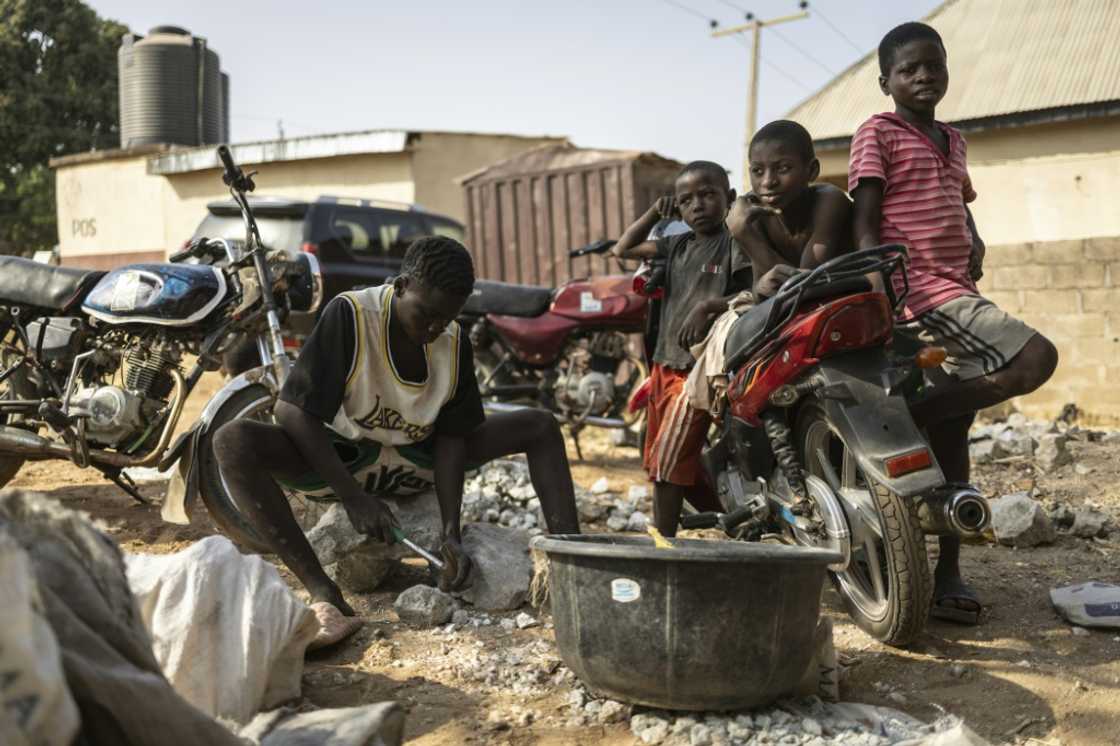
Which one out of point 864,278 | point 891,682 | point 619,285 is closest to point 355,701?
point 891,682

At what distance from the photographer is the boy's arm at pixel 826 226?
11.9 feet

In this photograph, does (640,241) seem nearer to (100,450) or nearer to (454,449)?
(454,449)

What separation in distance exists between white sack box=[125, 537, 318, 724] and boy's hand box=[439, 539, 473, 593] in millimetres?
943

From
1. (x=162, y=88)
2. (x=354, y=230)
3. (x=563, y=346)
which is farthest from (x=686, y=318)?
(x=162, y=88)

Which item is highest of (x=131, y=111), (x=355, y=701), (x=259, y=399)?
(x=131, y=111)

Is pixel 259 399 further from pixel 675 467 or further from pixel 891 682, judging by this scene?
pixel 891 682

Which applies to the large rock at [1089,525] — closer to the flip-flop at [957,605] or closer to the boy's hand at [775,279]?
the flip-flop at [957,605]

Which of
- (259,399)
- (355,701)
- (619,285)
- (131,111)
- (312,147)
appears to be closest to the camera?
(355,701)

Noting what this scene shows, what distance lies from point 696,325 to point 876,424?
1.02 metres

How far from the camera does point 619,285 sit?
7023 millimetres

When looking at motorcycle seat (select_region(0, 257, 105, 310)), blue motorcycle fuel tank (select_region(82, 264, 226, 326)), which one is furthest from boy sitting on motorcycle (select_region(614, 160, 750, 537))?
motorcycle seat (select_region(0, 257, 105, 310))

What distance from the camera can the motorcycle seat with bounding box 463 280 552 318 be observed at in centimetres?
721

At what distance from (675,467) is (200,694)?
197 cm

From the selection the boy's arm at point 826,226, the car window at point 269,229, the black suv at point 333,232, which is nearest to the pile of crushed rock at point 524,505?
the boy's arm at point 826,226
